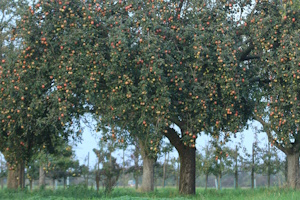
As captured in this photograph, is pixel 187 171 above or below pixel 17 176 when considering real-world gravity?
above

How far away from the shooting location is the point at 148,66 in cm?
1292

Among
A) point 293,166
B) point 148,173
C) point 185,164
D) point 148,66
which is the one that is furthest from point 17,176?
point 293,166

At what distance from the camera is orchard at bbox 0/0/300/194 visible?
13156 millimetres

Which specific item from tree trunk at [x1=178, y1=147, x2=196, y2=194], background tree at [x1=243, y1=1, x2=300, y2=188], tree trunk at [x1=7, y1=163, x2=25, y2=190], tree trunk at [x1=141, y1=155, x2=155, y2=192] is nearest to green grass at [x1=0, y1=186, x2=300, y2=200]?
tree trunk at [x1=178, y1=147, x2=196, y2=194]

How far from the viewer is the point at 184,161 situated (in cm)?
1680

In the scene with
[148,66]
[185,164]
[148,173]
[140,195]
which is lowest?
[140,195]

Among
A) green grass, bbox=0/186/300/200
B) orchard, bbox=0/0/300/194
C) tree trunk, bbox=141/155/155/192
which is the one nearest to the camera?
green grass, bbox=0/186/300/200

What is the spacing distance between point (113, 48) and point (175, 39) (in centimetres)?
253

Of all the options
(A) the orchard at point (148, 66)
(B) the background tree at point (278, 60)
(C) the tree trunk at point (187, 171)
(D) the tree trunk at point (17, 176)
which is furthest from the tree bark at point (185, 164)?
(D) the tree trunk at point (17, 176)

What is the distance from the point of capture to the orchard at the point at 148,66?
13.2 meters

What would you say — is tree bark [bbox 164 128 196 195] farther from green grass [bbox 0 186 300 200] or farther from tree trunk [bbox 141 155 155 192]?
tree trunk [bbox 141 155 155 192]

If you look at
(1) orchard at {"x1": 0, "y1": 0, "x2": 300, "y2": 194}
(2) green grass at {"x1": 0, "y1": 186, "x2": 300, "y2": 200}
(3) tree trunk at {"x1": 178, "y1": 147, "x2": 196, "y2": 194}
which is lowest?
(2) green grass at {"x1": 0, "y1": 186, "x2": 300, "y2": 200}

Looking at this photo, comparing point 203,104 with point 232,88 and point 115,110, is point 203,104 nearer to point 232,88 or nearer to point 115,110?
point 232,88

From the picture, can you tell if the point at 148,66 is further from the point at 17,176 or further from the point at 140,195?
the point at 17,176
